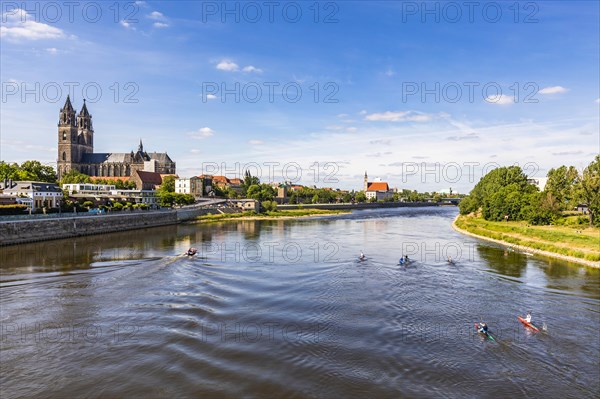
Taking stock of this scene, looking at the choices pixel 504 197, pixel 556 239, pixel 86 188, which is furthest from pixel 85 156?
pixel 556 239

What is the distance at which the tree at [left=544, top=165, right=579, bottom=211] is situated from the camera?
266 feet

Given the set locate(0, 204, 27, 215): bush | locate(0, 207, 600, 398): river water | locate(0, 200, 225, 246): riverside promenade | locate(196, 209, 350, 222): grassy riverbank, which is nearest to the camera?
locate(0, 207, 600, 398): river water

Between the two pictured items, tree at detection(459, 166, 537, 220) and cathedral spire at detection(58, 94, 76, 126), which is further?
cathedral spire at detection(58, 94, 76, 126)

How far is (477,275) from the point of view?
37.4m

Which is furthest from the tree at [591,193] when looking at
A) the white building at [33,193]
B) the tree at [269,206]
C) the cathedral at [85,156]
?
the cathedral at [85,156]

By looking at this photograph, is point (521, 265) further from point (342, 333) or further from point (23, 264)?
point (23, 264)

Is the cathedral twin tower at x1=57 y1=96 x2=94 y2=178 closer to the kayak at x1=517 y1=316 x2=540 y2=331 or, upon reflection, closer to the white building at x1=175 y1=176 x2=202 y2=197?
the white building at x1=175 y1=176 x2=202 y2=197

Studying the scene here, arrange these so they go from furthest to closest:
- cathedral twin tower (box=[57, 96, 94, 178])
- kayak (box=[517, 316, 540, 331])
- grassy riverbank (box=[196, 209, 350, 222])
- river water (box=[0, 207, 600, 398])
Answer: cathedral twin tower (box=[57, 96, 94, 178]) < grassy riverbank (box=[196, 209, 350, 222]) < kayak (box=[517, 316, 540, 331]) < river water (box=[0, 207, 600, 398])

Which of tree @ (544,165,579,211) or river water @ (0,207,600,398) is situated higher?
tree @ (544,165,579,211)

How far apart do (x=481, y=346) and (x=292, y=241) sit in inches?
1689

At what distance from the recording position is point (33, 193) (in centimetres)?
7888

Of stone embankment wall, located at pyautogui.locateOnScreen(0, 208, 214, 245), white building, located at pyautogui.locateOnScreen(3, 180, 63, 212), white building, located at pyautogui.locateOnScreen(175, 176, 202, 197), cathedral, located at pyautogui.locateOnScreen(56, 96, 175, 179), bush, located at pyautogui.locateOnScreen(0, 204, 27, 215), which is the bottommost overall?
Answer: stone embankment wall, located at pyautogui.locateOnScreen(0, 208, 214, 245)

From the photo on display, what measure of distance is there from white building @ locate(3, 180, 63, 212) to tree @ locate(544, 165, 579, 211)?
331 ft

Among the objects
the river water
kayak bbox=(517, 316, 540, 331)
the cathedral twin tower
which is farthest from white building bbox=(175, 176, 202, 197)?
kayak bbox=(517, 316, 540, 331)
